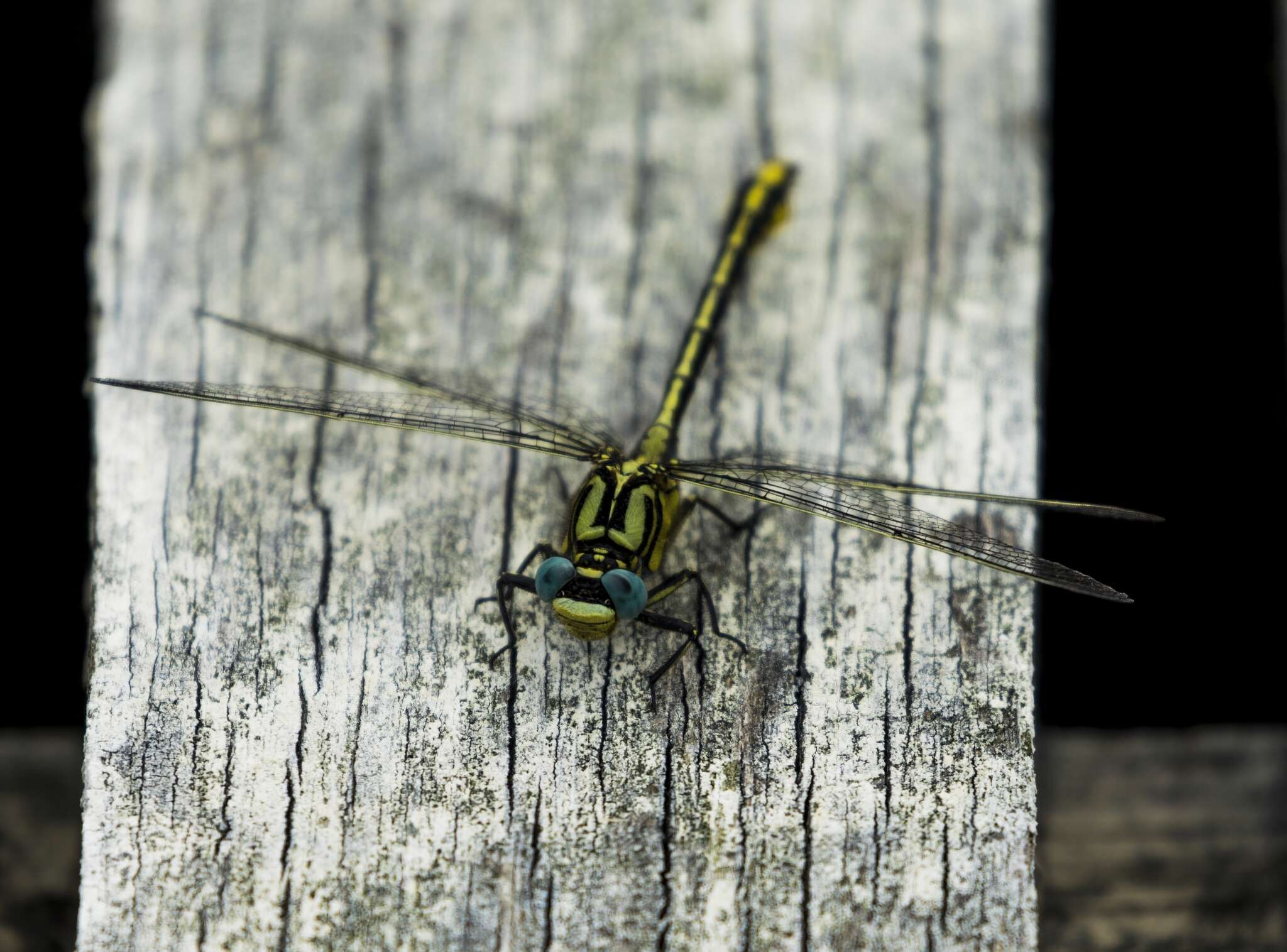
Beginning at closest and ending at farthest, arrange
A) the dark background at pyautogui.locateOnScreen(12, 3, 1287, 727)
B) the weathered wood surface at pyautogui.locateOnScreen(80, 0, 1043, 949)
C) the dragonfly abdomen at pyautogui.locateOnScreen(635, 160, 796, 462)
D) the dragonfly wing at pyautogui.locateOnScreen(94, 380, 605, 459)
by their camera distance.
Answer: the weathered wood surface at pyautogui.locateOnScreen(80, 0, 1043, 949)
the dragonfly wing at pyautogui.locateOnScreen(94, 380, 605, 459)
the dragonfly abdomen at pyautogui.locateOnScreen(635, 160, 796, 462)
the dark background at pyautogui.locateOnScreen(12, 3, 1287, 727)

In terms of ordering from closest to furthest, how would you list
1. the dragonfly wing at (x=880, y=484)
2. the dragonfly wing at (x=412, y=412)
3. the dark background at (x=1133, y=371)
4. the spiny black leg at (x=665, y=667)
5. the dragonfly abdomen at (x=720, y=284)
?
the spiny black leg at (x=665, y=667) < the dragonfly wing at (x=880, y=484) < the dragonfly wing at (x=412, y=412) < the dragonfly abdomen at (x=720, y=284) < the dark background at (x=1133, y=371)

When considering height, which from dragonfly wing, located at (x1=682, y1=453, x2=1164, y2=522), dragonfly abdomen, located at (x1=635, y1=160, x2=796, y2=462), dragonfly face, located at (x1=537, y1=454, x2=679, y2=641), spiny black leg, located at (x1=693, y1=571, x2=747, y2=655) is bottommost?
spiny black leg, located at (x1=693, y1=571, x2=747, y2=655)

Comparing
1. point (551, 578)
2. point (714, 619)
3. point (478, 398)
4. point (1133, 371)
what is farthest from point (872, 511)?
point (1133, 371)

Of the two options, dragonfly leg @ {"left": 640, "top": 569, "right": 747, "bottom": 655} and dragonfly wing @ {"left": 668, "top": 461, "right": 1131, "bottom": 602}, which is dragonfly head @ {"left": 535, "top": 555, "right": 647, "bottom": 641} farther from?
dragonfly wing @ {"left": 668, "top": 461, "right": 1131, "bottom": 602}

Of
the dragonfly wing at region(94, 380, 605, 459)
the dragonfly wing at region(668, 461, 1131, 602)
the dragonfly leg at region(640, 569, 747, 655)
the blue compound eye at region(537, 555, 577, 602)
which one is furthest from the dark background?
the blue compound eye at region(537, 555, 577, 602)

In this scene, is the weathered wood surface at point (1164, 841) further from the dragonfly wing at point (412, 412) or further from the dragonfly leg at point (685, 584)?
the dragonfly wing at point (412, 412)

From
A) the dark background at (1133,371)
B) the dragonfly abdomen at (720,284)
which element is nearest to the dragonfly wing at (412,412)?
the dragonfly abdomen at (720,284)

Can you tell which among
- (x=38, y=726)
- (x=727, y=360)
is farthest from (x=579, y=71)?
(x=38, y=726)
